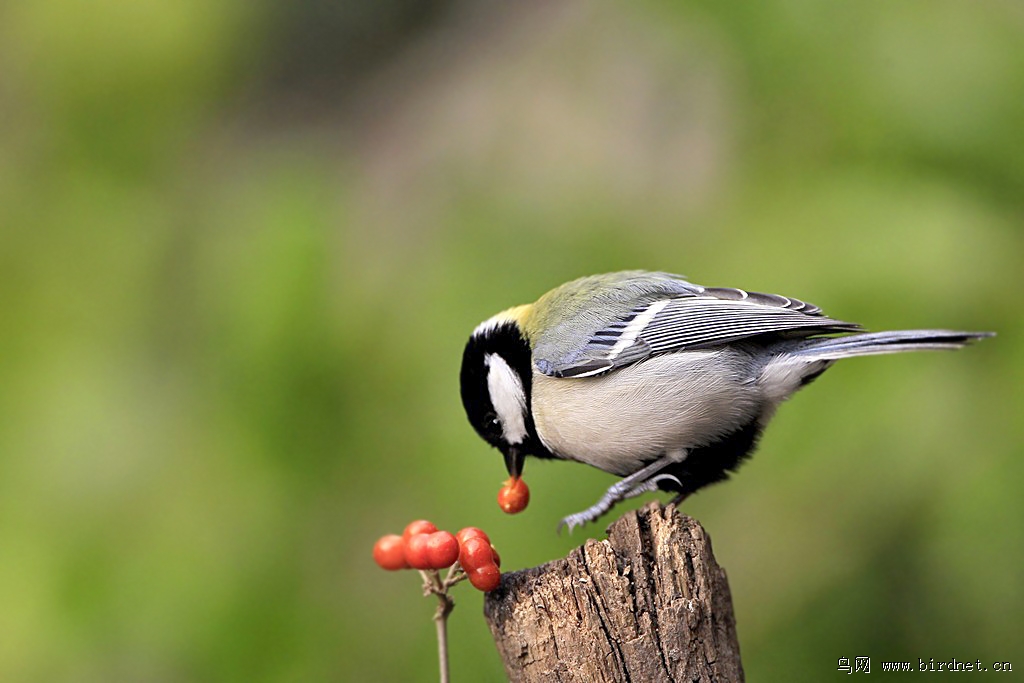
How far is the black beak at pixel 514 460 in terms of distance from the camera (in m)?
1.60

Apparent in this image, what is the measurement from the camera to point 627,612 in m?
1.08

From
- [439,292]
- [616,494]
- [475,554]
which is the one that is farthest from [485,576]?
[439,292]

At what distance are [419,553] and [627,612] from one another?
0.27 metres

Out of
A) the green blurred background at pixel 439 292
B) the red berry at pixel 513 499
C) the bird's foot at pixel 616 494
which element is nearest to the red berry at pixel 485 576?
the bird's foot at pixel 616 494

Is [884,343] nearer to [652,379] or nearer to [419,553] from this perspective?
[652,379]

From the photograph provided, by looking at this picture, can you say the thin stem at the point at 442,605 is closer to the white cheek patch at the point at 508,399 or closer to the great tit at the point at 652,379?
the great tit at the point at 652,379

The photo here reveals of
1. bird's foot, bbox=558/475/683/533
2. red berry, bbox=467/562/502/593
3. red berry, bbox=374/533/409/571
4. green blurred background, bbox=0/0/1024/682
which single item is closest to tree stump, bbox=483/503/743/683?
red berry, bbox=467/562/502/593

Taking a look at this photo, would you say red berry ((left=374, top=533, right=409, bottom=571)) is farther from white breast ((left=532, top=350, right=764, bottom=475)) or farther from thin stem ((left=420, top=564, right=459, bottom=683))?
white breast ((left=532, top=350, right=764, bottom=475))

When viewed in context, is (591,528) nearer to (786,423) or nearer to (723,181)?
(786,423)

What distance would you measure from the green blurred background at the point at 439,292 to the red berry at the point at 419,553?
846mm

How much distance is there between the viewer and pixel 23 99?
2732mm

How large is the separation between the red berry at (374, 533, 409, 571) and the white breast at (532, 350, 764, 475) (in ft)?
1.18

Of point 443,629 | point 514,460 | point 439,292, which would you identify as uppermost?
point 439,292

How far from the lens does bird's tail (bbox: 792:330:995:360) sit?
3.84 ft
